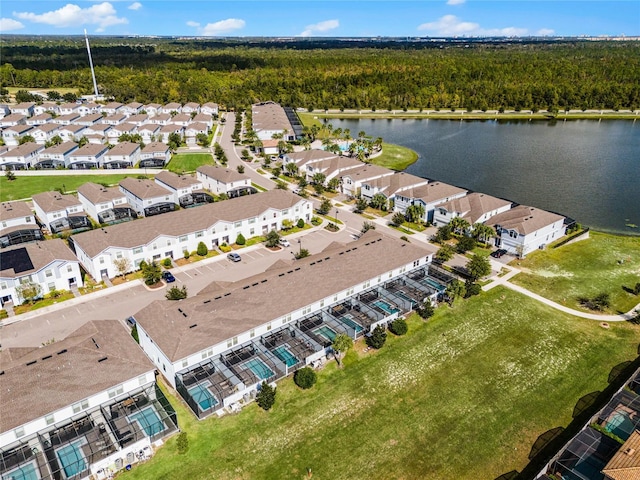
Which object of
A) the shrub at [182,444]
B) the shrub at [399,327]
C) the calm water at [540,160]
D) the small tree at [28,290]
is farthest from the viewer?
the calm water at [540,160]

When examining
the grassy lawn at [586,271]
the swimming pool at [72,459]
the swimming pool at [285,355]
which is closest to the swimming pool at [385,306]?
the swimming pool at [285,355]

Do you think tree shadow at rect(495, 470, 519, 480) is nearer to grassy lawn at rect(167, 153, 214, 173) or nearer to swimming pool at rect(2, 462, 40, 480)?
swimming pool at rect(2, 462, 40, 480)

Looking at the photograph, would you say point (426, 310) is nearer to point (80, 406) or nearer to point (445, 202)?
point (445, 202)

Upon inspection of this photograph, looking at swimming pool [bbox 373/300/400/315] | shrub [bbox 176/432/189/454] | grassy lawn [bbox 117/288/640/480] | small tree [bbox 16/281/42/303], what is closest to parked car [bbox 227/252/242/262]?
swimming pool [bbox 373/300/400/315]

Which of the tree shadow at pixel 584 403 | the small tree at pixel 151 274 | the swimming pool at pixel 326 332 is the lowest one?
the tree shadow at pixel 584 403

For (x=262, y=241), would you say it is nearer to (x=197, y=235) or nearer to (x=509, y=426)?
(x=197, y=235)

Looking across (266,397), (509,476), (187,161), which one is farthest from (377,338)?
(187,161)

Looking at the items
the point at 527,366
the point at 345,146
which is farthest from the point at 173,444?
the point at 345,146

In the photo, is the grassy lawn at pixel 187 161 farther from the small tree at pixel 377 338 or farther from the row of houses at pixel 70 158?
the small tree at pixel 377 338
